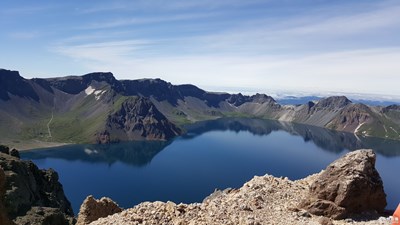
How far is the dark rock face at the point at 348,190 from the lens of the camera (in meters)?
26.7

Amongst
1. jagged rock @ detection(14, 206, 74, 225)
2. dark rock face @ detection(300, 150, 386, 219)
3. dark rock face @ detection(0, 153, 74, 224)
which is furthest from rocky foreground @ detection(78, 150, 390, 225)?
dark rock face @ detection(0, 153, 74, 224)

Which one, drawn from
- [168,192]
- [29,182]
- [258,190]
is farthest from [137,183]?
[258,190]

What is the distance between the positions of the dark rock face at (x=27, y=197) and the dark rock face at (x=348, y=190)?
929 inches

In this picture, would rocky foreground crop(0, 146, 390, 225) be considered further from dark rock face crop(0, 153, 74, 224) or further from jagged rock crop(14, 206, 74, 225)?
dark rock face crop(0, 153, 74, 224)

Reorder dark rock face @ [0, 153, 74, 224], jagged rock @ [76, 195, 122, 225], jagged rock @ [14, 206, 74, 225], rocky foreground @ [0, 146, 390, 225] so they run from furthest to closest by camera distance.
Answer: dark rock face @ [0, 153, 74, 224] → jagged rock @ [14, 206, 74, 225] → jagged rock @ [76, 195, 122, 225] → rocky foreground @ [0, 146, 390, 225]

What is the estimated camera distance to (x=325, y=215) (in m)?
26.6

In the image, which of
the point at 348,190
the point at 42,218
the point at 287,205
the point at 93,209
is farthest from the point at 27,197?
the point at 348,190

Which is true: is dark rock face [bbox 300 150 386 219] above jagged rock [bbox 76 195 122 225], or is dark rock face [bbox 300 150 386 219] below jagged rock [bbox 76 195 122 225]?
above

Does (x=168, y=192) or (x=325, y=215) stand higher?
(x=325, y=215)

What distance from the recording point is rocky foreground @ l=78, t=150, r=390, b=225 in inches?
932

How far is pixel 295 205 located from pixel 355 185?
180 inches

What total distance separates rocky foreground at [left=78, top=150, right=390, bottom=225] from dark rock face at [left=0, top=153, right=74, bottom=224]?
12.6 metres

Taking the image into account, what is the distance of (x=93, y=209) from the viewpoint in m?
31.1

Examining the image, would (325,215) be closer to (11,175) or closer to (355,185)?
(355,185)
